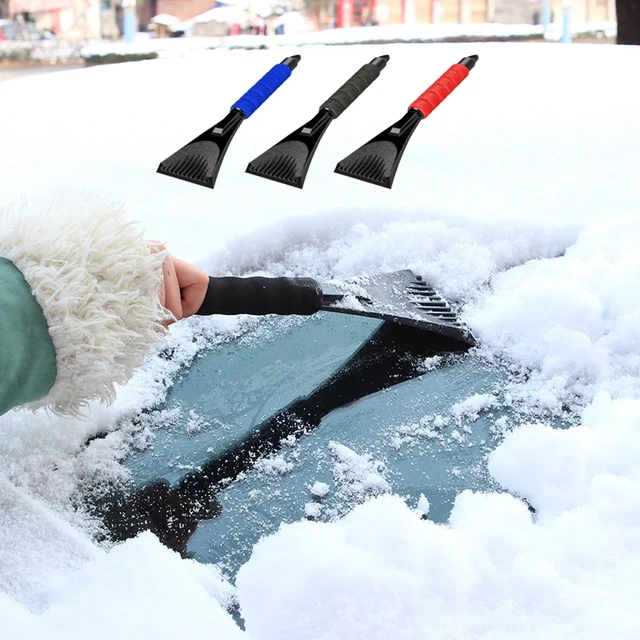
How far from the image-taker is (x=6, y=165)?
1560 millimetres

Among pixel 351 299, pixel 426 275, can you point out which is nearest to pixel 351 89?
pixel 426 275

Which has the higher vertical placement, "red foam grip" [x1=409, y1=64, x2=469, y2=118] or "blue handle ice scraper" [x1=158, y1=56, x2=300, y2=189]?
"red foam grip" [x1=409, y1=64, x2=469, y2=118]

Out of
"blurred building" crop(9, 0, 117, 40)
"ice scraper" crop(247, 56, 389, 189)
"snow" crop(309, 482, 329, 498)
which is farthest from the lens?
"blurred building" crop(9, 0, 117, 40)

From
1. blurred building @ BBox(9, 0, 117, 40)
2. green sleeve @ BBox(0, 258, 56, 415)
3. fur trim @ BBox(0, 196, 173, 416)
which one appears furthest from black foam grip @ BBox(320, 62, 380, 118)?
blurred building @ BBox(9, 0, 117, 40)

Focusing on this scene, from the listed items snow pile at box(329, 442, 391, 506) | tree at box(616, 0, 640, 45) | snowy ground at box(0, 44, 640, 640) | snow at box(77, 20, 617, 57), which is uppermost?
tree at box(616, 0, 640, 45)

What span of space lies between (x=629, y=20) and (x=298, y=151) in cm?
194

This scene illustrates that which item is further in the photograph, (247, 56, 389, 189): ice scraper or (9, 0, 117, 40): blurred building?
(9, 0, 117, 40): blurred building

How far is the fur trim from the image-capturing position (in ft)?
2.56

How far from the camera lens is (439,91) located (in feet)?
5.40

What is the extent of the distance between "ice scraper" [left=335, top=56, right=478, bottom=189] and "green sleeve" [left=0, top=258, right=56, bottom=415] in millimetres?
824

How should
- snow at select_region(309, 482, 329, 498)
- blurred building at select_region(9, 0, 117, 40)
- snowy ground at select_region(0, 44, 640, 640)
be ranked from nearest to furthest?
1. snowy ground at select_region(0, 44, 640, 640)
2. snow at select_region(309, 482, 329, 498)
3. blurred building at select_region(9, 0, 117, 40)

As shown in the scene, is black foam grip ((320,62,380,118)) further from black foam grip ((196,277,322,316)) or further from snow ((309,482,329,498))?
snow ((309,482,329,498))

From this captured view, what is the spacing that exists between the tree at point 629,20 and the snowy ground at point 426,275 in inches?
40.3

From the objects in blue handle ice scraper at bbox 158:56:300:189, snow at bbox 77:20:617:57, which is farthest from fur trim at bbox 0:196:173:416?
Answer: snow at bbox 77:20:617:57
